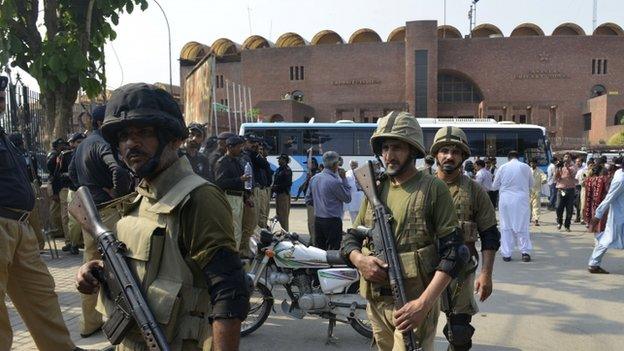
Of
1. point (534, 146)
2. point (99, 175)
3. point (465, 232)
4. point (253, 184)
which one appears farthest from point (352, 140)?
point (465, 232)

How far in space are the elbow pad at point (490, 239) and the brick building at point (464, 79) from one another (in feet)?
A: 139

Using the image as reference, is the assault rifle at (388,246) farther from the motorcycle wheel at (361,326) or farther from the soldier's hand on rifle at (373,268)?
the motorcycle wheel at (361,326)

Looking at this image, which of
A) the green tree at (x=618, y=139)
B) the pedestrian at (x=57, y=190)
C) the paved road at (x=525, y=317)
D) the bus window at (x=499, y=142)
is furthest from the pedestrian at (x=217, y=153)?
the green tree at (x=618, y=139)

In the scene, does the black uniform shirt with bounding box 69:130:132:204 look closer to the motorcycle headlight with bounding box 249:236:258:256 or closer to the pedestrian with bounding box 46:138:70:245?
the motorcycle headlight with bounding box 249:236:258:256

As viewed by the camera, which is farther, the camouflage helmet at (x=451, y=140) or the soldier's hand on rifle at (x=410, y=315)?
the camouflage helmet at (x=451, y=140)

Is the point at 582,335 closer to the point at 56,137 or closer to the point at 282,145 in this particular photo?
the point at 56,137

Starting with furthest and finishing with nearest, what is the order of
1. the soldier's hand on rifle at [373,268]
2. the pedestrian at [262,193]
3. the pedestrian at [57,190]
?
the pedestrian at [262,193], the pedestrian at [57,190], the soldier's hand on rifle at [373,268]

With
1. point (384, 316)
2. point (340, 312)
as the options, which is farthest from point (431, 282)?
point (340, 312)

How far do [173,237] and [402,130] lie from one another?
51.1 inches

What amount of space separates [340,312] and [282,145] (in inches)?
554

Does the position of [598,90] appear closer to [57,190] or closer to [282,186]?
[282,186]

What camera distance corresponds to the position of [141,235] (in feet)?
5.44

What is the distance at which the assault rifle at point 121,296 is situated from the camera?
1556 mm

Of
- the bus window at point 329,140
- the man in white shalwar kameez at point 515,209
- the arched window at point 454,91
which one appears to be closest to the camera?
the man in white shalwar kameez at point 515,209
